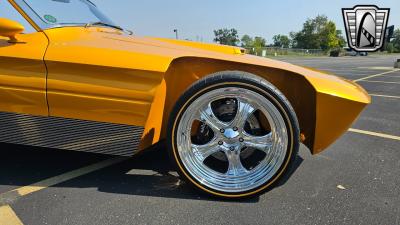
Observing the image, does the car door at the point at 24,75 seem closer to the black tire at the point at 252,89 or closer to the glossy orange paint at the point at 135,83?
the glossy orange paint at the point at 135,83

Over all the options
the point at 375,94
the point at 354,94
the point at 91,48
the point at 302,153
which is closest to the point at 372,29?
the point at 375,94

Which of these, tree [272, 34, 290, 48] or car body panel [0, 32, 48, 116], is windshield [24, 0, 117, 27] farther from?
tree [272, 34, 290, 48]

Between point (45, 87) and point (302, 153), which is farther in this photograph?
point (302, 153)

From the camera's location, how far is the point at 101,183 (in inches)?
113

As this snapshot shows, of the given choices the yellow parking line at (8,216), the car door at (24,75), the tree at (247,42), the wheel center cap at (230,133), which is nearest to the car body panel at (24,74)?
the car door at (24,75)

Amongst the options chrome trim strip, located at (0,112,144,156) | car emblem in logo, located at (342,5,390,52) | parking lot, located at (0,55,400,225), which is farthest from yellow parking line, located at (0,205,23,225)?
car emblem in logo, located at (342,5,390,52)

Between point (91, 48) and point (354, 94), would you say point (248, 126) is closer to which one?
point (354, 94)

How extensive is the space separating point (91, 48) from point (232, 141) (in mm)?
1190

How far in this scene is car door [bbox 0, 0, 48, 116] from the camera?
261 centimetres

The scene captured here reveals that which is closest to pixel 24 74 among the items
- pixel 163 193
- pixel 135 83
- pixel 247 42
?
pixel 135 83

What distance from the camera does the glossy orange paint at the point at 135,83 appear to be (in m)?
2.55

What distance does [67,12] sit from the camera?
3182 mm

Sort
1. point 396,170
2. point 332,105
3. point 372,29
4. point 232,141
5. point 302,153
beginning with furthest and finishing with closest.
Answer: point 372,29, point 302,153, point 396,170, point 232,141, point 332,105

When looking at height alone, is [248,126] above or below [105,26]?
below
